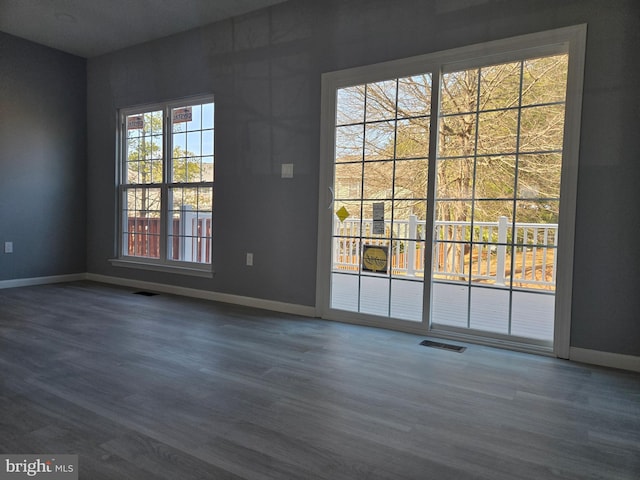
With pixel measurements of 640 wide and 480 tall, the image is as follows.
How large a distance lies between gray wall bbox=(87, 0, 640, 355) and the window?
176mm

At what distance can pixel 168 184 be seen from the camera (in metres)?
4.77

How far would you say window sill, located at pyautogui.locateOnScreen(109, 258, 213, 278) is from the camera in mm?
4445

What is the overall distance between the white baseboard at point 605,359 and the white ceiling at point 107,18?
12.2ft

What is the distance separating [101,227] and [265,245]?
8.81 feet

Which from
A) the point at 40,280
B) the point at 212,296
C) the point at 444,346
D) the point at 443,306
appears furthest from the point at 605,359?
the point at 40,280

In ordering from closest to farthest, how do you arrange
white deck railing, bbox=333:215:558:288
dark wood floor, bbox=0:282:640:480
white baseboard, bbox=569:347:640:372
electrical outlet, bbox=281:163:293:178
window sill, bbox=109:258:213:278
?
dark wood floor, bbox=0:282:640:480 < white baseboard, bbox=569:347:640:372 < electrical outlet, bbox=281:163:293:178 < window sill, bbox=109:258:213:278 < white deck railing, bbox=333:215:558:288

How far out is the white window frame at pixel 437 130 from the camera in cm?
264

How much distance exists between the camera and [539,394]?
7.02ft

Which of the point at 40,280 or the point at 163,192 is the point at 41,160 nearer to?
the point at 40,280

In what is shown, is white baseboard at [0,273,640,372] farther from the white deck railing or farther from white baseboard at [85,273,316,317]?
the white deck railing

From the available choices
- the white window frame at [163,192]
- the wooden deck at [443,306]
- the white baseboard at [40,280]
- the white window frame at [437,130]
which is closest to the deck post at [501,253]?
the wooden deck at [443,306]

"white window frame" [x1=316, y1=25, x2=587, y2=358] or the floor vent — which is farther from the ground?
"white window frame" [x1=316, y1=25, x2=587, y2=358]

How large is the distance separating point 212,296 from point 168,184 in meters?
1.43

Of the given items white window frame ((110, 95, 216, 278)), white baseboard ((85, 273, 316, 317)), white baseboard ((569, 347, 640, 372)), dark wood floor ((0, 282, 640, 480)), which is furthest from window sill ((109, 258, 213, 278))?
white baseboard ((569, 347, 640, 372))
